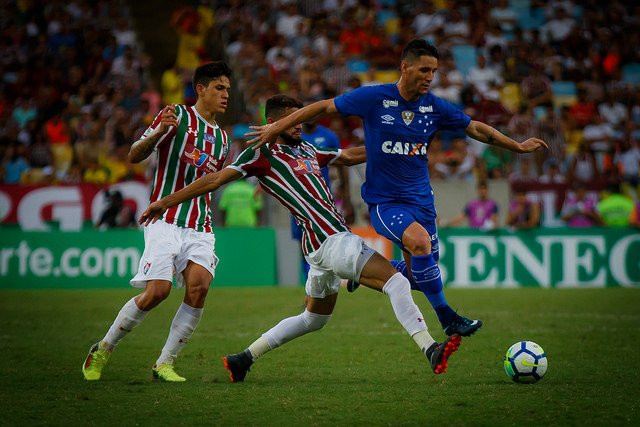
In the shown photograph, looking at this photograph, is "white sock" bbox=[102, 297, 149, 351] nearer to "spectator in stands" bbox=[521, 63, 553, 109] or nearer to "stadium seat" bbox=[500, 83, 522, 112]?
"stadium seat" bbox=[500, 83, 522, 112]

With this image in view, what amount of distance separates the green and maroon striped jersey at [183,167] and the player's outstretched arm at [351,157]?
107cm

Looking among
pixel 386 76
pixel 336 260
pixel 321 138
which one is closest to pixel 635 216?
pixel 386 76

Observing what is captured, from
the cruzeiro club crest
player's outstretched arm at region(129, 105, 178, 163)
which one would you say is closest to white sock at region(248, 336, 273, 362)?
player's outstretched arm at region(129, 105, 178, 163)

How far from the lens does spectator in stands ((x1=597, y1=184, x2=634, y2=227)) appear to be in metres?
19.0

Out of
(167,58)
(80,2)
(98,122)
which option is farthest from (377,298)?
(80,2)

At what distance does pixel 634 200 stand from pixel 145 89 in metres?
11.2

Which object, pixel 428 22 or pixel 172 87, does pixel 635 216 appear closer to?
pixel 428 22

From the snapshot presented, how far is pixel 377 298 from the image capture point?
16.6 m

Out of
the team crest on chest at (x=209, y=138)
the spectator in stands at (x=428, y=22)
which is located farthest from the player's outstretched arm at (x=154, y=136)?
the spectator in stands at (x=428, y=22)

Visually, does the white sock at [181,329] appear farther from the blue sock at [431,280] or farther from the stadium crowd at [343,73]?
the stadium crowd at [343,73]

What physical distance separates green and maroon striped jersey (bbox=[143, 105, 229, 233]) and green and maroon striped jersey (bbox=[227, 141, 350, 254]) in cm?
66

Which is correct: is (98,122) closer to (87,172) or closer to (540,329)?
(87,172)

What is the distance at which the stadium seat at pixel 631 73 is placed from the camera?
78.1 feet

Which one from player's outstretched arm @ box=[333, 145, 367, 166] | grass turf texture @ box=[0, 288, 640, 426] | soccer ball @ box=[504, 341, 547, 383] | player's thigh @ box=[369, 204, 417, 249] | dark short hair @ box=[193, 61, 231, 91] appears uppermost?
dark short hair @ box=[193, 61, 231, 91]
